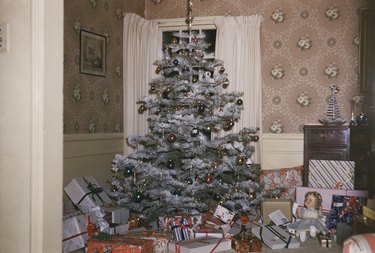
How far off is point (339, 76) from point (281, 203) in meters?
1.92

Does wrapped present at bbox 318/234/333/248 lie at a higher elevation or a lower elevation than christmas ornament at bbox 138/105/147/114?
lower

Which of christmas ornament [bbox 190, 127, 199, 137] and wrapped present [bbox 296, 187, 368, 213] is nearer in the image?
wrapped present [bbox 296, 187, 368, 213]

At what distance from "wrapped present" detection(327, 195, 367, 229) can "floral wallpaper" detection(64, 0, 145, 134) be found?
2539 millimetres

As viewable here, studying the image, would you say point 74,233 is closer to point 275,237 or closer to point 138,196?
point 138,196

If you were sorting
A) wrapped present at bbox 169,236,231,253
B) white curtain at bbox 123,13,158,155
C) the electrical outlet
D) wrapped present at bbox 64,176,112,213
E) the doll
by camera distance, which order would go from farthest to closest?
white curtain at bbox 123,13,158,155 < wrapped present at bbox 64,176,112,213 < the doll < wrapped present at bbox 169,236,231,253 < the electrical outlet

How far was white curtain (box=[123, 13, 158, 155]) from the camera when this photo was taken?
5.45 m

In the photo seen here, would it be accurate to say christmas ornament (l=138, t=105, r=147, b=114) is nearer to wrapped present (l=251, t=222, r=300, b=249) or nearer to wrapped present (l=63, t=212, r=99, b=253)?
wrapped present (l=63, t=212, r=99, b=253)

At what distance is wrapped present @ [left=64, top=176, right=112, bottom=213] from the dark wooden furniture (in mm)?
2128

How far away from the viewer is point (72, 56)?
14.2 feet

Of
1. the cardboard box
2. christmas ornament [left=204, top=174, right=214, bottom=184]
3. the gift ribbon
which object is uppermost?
christmas ornament [left=204, top=174, right=214, bottom=184]

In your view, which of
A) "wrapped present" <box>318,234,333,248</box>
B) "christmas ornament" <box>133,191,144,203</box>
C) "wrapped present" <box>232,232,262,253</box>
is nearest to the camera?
"wrapped present" <box>232,232,262,253</box>

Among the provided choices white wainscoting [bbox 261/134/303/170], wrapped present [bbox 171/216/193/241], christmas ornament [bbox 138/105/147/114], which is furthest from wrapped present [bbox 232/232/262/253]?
white wainscoting [bbox 261/134/303/170]

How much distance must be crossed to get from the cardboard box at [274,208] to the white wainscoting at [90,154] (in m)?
1.82

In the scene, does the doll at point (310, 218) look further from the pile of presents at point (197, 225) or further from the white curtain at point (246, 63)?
the white curtain at point (246, 63)
